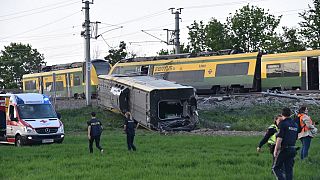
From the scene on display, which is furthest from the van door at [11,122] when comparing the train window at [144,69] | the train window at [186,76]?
the train window at [144,69]

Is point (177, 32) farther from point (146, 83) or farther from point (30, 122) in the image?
point (30, 122)

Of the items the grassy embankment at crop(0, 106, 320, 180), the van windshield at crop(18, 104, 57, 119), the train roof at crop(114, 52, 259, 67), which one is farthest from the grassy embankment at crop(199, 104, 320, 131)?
the van windshield at crop(18, 104, 57, 119)

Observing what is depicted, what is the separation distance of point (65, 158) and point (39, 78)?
4637 cm

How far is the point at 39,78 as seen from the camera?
64.3m

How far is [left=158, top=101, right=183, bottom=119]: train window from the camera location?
35.0 meters

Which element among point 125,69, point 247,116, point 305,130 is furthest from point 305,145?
point 125,69

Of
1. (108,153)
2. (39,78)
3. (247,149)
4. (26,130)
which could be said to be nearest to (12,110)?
(26,130)

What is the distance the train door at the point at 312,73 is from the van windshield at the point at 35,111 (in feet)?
72.8

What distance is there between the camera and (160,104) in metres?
34.6

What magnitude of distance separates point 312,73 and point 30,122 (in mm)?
24251

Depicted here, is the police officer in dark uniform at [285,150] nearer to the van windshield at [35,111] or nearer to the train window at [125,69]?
the van windshield at [35,111]

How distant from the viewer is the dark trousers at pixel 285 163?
41.1 ft

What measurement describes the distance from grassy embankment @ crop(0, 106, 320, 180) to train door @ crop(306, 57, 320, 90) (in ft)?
61.0

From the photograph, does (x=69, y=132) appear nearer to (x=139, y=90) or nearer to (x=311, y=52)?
(x=139, y=90)
